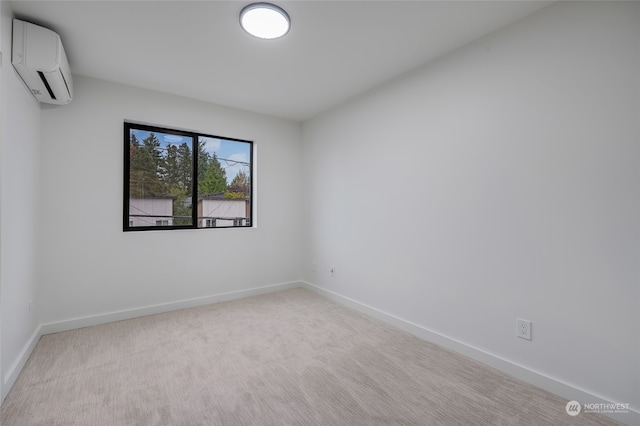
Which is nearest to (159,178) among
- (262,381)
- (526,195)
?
(262,381)

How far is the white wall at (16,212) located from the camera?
6.04 ft

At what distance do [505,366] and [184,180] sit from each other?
365cm

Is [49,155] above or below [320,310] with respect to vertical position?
above

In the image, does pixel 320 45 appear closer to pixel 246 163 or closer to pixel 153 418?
pixel 246 163

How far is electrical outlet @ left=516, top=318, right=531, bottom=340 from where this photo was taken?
6.61ft

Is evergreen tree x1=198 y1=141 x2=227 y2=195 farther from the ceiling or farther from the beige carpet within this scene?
the beige carpet

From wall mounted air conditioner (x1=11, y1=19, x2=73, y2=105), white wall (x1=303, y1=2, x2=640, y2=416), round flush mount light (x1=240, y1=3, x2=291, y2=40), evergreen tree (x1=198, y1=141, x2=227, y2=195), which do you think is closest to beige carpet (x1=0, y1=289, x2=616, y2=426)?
white wall (x1=303, y1=2, x2=640, y2=416)

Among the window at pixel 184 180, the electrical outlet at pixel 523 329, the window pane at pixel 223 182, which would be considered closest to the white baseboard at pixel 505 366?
the electrical outlet at pixel 523 329

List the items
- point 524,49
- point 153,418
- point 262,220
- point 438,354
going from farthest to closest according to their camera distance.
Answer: point 262,220
point 438,354
point 524,49
point 153,418

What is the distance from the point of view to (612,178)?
5.54ft

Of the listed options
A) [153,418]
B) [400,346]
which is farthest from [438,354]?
[153,418]

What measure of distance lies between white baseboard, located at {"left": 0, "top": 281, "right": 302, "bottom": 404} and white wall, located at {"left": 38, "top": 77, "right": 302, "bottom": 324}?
0.05 m

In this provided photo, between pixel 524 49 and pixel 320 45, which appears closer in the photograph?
pixel 524 49

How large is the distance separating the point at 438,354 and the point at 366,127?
7.70 feet
